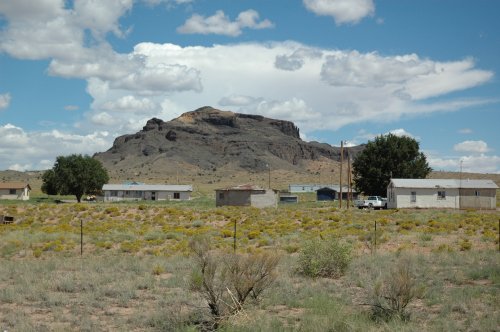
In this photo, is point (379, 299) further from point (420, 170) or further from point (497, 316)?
point (420, 170)

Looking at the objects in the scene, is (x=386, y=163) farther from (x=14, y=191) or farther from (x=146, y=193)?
(x=14, y=191)

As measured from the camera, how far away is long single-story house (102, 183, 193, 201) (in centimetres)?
9238

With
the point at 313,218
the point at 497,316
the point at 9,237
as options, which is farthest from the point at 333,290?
the point at 313,218

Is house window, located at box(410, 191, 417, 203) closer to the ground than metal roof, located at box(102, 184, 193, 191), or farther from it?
closer to the ground

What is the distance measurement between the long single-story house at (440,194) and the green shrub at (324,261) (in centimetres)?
4282

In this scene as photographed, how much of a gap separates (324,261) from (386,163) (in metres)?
55.3

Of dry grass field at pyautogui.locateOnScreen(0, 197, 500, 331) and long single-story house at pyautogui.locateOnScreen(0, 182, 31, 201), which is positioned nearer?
dry grass field at pyautogui.locateOnScreen(0, 197, 500, 331)

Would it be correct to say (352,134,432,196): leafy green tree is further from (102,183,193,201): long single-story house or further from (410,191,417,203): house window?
(102,183,193,201): long single-story house

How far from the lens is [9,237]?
30.0 meters

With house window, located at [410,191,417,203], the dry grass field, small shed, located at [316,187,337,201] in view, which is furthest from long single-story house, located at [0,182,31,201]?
the dry grass field

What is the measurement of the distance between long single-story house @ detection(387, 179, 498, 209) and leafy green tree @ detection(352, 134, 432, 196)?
10529 mm

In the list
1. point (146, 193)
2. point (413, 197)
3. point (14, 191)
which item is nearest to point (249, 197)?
→ point (413, 197)

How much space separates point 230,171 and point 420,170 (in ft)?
396

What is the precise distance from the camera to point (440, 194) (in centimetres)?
5941
